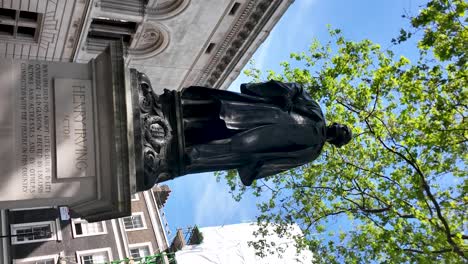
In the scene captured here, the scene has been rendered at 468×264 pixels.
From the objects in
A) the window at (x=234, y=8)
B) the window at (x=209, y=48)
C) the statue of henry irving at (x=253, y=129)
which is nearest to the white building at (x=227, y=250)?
the window at (x=209, y=48)

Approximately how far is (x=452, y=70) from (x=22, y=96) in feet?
50.9

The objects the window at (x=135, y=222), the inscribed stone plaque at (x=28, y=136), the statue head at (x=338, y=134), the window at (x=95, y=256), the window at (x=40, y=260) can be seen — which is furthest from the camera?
the window at (x=135, y=222)

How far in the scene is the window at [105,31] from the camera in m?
23.9

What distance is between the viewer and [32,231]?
27.7m

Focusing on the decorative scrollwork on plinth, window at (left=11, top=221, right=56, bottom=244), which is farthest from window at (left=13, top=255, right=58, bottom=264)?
the decorative scrollwork on plinth

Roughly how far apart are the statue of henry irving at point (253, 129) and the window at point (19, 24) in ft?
54.1

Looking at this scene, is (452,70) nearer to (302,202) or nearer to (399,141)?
(399,141)

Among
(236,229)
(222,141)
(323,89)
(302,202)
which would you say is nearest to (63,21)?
(323,89)

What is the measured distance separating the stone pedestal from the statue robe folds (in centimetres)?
120

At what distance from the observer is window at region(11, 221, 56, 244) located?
88.2 feet

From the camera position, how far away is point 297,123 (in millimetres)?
8266

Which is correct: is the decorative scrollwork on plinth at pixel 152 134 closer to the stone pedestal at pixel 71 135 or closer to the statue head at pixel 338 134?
the stone pedestal at pixel 71 135

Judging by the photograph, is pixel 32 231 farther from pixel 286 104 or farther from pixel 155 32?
pixel 286 104

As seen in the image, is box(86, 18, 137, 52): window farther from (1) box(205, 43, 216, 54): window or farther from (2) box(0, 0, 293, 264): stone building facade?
(1) box(205, 43, 216, 54): window
